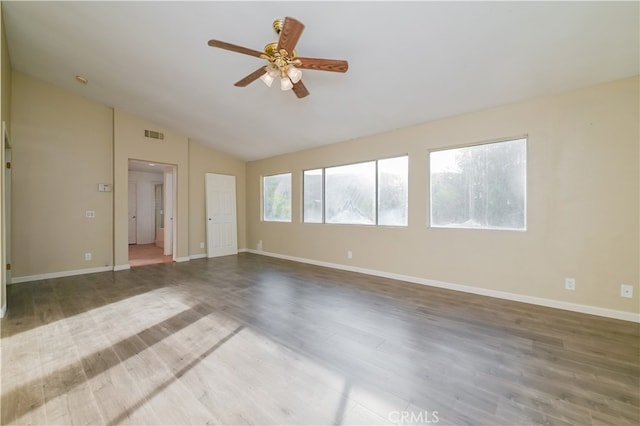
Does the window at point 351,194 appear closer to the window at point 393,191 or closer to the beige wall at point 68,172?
the window at point 393,191

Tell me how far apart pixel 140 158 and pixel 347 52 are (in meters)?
4.97

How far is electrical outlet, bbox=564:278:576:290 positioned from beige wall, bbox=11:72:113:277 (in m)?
7.45

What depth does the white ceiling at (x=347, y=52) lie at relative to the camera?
229 cm

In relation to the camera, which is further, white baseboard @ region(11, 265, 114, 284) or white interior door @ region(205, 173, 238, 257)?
white interior door @ region(205, 173, 238, 257)

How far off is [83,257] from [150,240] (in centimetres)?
453

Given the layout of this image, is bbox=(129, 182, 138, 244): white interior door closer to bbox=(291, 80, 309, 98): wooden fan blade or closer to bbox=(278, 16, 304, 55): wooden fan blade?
bbox=(291, 80, 309, 98): wooden fan blade

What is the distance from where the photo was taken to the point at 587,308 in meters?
3.03

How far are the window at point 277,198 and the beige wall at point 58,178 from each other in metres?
3.34

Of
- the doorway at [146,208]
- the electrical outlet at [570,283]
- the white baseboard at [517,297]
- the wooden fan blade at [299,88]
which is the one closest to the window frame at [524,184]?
the electrical outlet at [570,283]

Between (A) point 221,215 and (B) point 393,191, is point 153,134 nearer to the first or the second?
(A) point 221,215

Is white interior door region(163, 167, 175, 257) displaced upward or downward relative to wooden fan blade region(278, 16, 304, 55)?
downward

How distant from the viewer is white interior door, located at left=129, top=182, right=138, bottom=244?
871 cm

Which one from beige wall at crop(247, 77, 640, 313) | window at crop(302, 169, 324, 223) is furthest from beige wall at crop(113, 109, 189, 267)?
beige wall at crop(247, 77, 640, 313)

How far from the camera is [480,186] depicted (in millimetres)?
3771
